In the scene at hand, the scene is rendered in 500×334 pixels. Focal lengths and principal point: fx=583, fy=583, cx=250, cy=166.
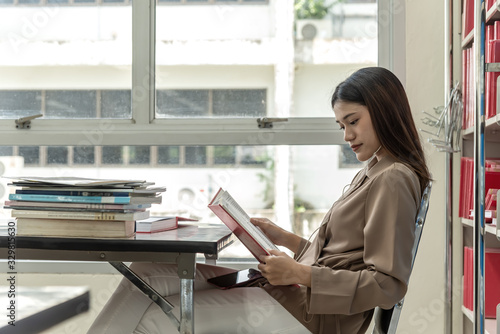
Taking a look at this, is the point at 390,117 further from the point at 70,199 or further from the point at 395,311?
the point at 70,199

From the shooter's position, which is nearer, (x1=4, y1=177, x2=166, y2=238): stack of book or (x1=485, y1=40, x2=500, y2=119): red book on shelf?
(x1=4, y1=177, x2=166, y2=238): stack of book

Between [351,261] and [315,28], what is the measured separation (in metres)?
1.39

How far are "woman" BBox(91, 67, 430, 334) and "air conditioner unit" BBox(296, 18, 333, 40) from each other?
1.03 meters

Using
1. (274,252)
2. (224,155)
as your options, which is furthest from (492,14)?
(274,252)

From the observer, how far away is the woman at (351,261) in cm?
131

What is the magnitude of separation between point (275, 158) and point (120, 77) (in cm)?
76

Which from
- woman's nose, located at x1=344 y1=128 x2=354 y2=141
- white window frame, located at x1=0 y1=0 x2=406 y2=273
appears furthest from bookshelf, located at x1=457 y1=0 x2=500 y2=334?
woman's nose, located at x1=344 y1=128 x2=354 y2=141

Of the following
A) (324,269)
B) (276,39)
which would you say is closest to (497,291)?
(324,269)

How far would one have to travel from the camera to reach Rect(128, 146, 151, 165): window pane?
2.52 metres

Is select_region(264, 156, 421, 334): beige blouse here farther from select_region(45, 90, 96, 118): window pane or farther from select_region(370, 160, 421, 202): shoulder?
select_region(45, 90, 96, 118): window pane

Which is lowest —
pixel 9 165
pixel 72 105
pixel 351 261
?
pixel 351 261

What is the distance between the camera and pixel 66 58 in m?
2.58

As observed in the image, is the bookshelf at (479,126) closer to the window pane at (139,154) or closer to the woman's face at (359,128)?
the woman's face at (359,128)

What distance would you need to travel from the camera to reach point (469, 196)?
7.54ft
